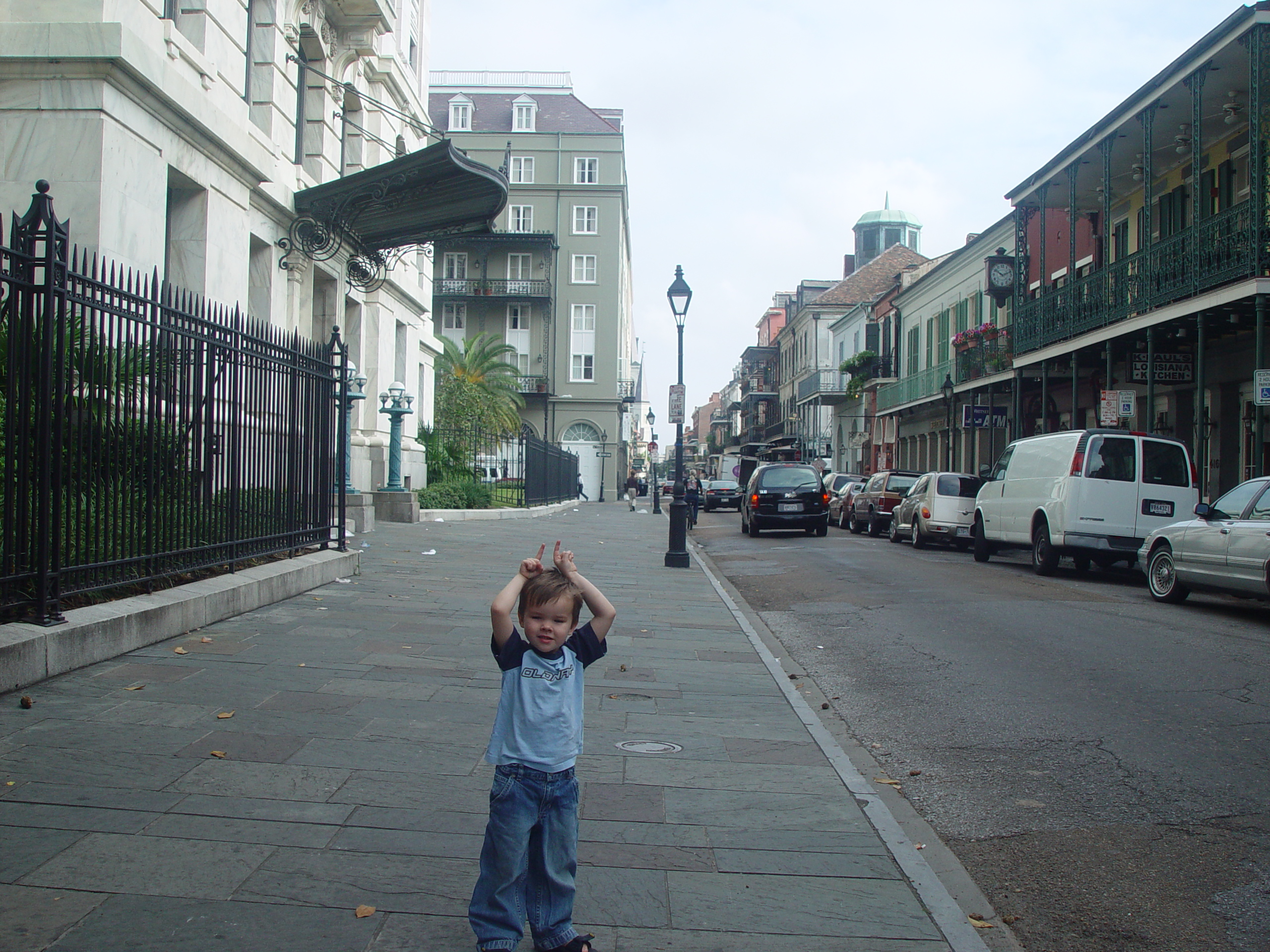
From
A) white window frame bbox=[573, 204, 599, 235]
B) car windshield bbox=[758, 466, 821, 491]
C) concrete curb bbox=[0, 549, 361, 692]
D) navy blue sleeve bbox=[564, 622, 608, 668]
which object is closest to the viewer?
navy blue sleeve bbox=[564, 622, 608, 668]

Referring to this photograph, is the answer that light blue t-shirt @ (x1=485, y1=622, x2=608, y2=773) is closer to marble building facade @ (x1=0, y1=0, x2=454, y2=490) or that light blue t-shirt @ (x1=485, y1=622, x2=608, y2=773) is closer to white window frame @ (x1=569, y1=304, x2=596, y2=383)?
marble building facade @ (x1=0, y1=0, x2=454, y2=490)

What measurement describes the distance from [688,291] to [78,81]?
9459 millimetres

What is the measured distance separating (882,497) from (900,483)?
0.53 meters

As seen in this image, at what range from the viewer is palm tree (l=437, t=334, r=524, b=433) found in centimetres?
3866

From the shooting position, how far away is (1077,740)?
575cm

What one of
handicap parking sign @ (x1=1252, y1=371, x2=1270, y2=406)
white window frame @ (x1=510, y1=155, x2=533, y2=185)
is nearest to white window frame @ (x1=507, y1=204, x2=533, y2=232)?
white window frame @ (x1=510, y1=155, x2=533, y2=185)

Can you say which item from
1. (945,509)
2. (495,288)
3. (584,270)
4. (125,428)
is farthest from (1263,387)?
(495,288)

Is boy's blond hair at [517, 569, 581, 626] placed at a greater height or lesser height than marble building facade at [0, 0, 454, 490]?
lesser

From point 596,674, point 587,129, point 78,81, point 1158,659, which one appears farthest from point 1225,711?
point 587,129

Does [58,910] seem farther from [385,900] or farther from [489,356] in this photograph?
[489,356]

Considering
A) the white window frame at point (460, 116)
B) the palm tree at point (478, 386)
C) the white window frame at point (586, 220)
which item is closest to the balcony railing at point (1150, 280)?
the palm tree at point (478, 386)

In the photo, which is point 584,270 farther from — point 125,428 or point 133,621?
point 133,621

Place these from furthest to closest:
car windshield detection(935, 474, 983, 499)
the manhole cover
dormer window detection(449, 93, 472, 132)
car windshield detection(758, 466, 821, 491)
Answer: dormer window detection(449, 93, 472, 132) → car windshield detection(758, 466, 821, 491) → car windshield detection(935, 474, 983, 499) → the manhole cover

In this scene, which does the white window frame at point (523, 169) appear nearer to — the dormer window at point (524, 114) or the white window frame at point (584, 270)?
the dormer window at point (524, 114)
